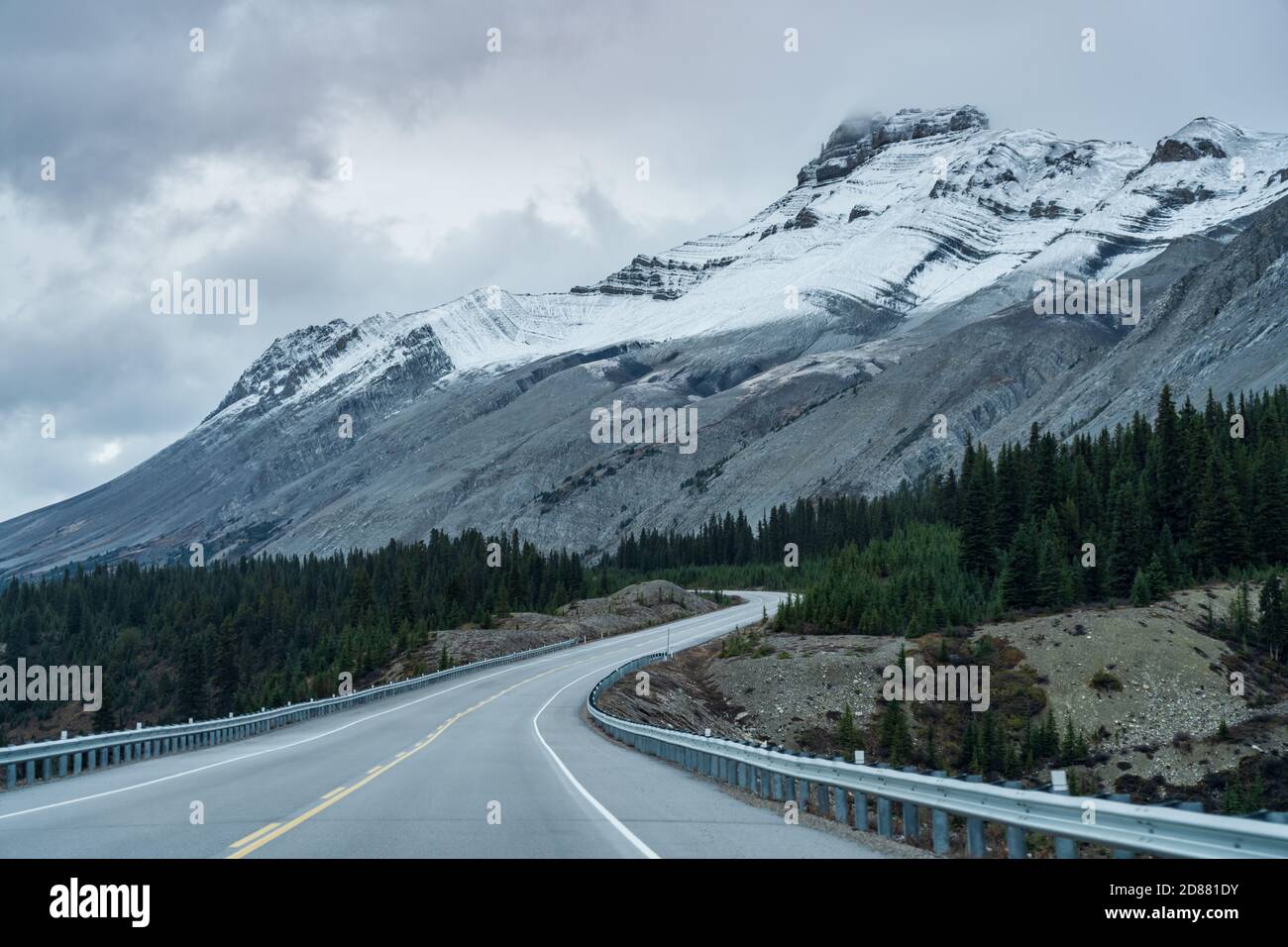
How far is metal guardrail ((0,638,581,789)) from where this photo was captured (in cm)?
1830

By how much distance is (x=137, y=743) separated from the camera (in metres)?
23.1

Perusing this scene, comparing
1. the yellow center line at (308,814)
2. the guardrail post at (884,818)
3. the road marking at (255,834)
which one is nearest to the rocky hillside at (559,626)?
the yellow center line at (308,814)

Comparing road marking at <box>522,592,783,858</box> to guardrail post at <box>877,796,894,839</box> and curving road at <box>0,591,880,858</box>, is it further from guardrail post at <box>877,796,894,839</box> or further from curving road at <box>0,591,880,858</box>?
guardrail post at <box>877,796,894,839</box>

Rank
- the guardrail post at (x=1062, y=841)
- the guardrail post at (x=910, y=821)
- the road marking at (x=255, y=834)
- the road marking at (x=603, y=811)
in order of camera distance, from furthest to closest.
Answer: the guardrail post at (x=910, y=821) < the road marking at (x=603, y=811) < the road marking at (x=255, y=834) < the guardrail post at (x=1062, y=841)

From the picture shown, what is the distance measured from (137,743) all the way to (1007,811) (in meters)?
20.0

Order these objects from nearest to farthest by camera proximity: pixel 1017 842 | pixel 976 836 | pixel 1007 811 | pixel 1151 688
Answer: pixel 1017 842 < pixel 1007 811 < pixel 976 836 < pixel 1151 688

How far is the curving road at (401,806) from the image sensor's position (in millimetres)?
10000

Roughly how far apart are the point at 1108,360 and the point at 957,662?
134 meters

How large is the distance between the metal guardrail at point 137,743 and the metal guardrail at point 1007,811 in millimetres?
11806

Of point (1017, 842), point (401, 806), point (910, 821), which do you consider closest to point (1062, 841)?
point (1017, 842)

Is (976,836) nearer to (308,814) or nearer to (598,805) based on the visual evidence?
(598,805)

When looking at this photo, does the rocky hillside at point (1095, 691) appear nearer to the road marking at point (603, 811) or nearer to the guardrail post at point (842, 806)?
the road marking at point (603, 811)

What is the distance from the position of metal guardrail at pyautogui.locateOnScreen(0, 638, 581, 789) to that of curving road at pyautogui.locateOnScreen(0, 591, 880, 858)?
0.63 metres
